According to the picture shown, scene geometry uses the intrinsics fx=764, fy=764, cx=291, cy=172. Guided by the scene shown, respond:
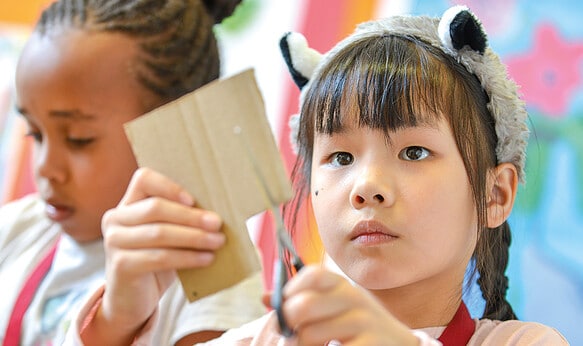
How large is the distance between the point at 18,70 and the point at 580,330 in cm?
88

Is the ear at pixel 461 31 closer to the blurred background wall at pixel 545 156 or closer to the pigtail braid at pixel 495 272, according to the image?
the pigtail braid at pixel 495 272

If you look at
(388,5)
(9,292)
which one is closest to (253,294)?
(9,292)

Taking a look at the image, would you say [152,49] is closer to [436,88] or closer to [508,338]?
[436,88]

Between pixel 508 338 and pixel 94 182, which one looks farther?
→ pixel 94 182

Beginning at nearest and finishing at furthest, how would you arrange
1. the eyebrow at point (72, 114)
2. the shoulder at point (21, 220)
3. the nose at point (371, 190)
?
1. the nose at point (371, 190)
2. the eyebrow at point (72, 114)
3. the shoulder at point (21, 220)

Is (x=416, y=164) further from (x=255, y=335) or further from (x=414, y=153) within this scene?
(x=255, y=335)

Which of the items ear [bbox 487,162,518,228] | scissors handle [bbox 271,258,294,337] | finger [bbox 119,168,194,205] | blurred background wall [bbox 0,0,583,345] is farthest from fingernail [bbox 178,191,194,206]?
blurred background wall [bbox 0,0,583,345]

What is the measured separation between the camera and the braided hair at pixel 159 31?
97cm

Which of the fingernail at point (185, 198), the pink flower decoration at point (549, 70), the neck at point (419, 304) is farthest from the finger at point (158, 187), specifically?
the pink flower decoration at point (549, 70)

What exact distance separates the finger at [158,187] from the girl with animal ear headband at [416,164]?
0.16m

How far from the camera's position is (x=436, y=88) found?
2.38 feet

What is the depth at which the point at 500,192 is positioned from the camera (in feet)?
2.59

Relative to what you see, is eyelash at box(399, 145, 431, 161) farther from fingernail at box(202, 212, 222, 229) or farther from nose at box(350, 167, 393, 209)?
fingernail at box(202, 212, 222, 229)

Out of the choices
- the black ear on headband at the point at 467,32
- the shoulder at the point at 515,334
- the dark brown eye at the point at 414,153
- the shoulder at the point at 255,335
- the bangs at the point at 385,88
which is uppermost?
the black ear on headband at the point at 467,32
